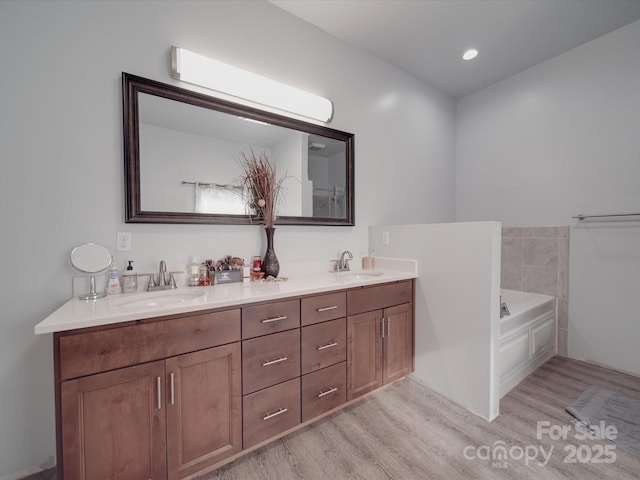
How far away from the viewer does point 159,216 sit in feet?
5.01

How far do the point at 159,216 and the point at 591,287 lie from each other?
11.2 feet

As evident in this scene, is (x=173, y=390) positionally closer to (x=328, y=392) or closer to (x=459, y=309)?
(x=328, y=392)

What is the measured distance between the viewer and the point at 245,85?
5.80ft

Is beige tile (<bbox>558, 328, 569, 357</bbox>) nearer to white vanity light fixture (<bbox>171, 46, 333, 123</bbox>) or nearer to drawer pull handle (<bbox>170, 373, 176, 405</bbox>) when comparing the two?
white vanity light fixture (<bbox>171, 46, 333, 123</bbox>)

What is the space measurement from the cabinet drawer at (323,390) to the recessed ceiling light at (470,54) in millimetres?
2862

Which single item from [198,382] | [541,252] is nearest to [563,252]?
[541,252]

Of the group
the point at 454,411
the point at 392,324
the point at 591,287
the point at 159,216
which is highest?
the point at 159,216

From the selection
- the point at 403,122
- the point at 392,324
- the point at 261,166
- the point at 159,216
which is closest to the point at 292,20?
the point at 261,166

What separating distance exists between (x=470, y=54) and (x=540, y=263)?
2095 millimetres

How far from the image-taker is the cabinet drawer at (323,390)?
153 centimetres

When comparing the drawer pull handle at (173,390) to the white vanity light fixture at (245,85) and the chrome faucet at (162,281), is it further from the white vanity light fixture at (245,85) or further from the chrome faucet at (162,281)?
the white vanity light fixture at (245,85)

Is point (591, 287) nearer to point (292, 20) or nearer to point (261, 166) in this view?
point (261, 166)

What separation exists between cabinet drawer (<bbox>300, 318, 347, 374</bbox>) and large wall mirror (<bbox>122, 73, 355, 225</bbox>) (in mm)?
799

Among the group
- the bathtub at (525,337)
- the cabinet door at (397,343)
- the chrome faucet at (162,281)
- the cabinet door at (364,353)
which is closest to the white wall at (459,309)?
the cabinet door at (397,343)
